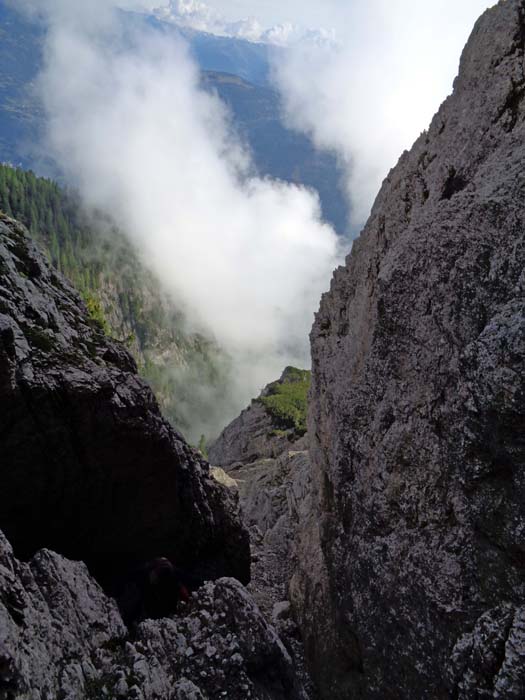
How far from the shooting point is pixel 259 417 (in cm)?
10088

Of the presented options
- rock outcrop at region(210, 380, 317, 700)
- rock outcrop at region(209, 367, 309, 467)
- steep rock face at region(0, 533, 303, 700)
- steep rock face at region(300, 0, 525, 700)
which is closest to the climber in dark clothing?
steep rock face at region(0, 533, 303, 700)

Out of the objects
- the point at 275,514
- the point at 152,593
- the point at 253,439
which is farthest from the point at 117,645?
the point at 253,439

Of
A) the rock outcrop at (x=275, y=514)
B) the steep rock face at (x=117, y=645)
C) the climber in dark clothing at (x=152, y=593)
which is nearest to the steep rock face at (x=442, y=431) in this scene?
the rock outcrop at (x=275, y=514)

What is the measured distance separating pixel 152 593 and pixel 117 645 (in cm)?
408

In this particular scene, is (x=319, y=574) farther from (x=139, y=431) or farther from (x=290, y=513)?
(x=290, y=513)

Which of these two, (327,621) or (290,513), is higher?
(290,513)

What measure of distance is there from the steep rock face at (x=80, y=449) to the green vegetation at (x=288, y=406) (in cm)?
5430

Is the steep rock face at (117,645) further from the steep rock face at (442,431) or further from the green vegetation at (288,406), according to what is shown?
the green vegetation at (288,406)

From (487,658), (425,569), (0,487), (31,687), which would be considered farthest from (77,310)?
(487,658)

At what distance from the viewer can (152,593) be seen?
2083 centimetres

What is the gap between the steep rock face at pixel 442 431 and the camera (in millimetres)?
12156

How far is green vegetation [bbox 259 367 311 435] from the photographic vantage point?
92744 millimetres

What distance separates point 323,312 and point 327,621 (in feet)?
49.2

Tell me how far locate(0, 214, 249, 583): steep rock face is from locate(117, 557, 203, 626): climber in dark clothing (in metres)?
0.98
